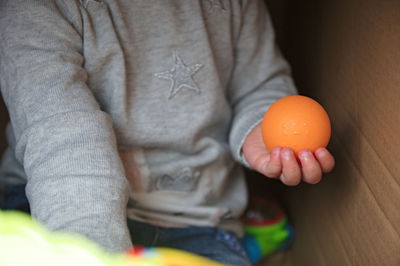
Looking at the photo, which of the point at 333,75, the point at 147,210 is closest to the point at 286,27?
the point at 333,75

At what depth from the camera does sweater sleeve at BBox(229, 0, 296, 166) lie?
72cm

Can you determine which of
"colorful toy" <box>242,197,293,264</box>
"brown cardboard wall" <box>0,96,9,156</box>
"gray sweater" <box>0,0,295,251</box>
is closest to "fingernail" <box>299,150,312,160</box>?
"gray sweater" <box>0,0,295,251</box>

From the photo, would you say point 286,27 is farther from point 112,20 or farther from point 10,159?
point 10,159

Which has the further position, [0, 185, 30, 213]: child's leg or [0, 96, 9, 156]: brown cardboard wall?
[0, 96, 9, 156]: brown cardboard wall

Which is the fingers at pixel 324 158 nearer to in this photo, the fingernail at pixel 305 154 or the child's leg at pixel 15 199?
the fingernail at pixel 305 154

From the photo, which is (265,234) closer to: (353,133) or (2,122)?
(353,133)

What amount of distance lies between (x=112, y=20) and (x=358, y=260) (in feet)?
1.51

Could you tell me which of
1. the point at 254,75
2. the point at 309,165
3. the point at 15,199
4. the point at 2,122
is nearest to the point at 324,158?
the point at 309,165

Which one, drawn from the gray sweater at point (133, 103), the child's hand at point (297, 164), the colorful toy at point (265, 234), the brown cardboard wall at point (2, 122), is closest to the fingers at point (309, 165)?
the child's hand at point (297, 164)

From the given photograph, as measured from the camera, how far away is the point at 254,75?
0.76 m

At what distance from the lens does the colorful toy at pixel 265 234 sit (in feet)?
2.72

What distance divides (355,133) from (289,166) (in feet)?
0.40

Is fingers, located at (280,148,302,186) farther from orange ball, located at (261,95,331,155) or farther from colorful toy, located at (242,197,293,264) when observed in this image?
colorful toy, located at (242,197,293,264)

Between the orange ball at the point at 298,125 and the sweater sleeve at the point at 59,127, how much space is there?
0.65ft
